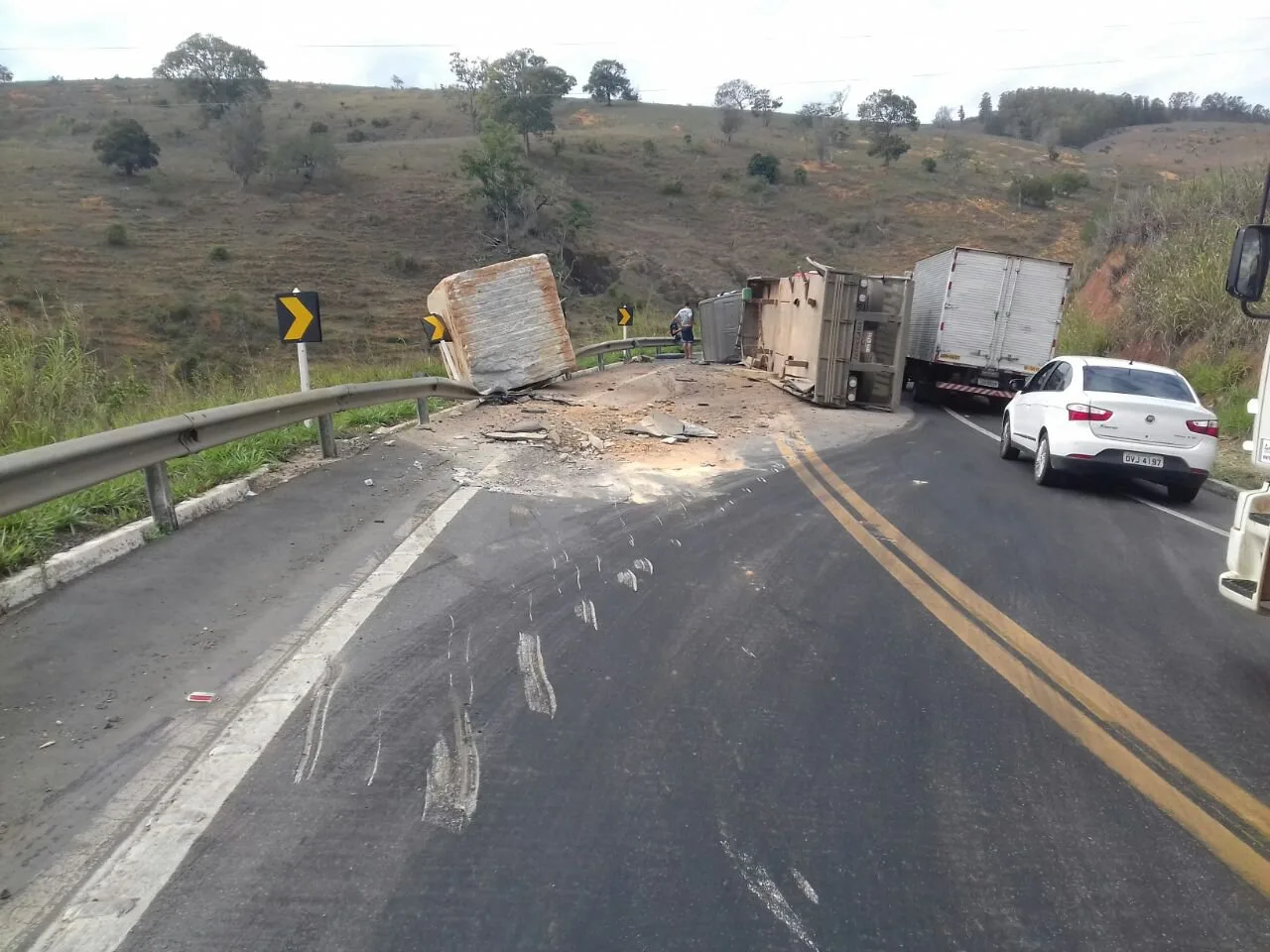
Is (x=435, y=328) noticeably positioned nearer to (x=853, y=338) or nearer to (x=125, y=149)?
(x=853, y=338)

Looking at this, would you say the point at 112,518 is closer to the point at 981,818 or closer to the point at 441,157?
the point at 981,818

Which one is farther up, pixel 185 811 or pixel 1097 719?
pixel 185 811

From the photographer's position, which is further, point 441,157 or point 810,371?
point 441,157

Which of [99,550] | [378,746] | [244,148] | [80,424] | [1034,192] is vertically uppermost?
[244,148]

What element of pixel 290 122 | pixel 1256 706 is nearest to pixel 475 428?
pixel 1256 706

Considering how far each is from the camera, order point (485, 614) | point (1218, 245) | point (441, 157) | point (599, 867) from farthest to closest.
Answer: point (441, 157)
point (1218, 245)
point (485, 614)
point (599, 867)

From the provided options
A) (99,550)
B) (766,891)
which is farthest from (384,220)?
(766,891)

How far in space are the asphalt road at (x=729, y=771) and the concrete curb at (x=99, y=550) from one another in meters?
0.21

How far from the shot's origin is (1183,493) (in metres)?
10.0

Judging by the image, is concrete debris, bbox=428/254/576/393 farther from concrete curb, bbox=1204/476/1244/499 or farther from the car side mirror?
the car side mirror

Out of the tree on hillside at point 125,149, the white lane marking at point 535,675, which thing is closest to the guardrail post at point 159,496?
the white lane marking at point 535,675

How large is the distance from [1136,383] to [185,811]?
34.6 ft

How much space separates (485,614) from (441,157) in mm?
68924

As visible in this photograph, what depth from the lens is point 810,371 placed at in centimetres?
A: 1812
